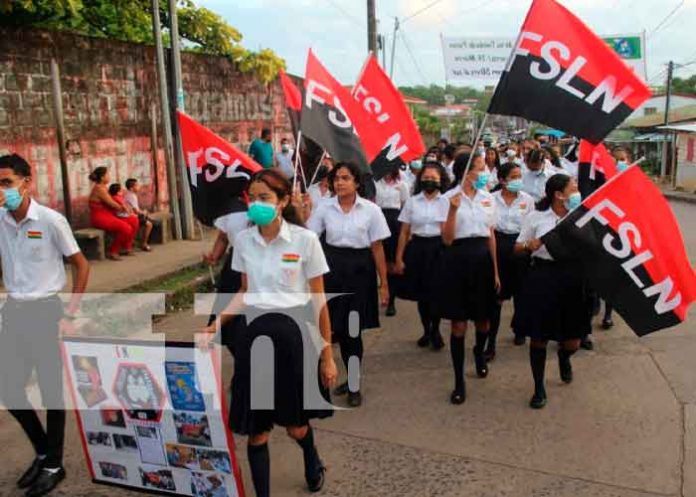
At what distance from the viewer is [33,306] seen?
3742 mm

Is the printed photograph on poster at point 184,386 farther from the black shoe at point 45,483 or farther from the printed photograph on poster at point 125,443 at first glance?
the black shoe at point 45,483

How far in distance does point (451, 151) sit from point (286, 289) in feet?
23.2

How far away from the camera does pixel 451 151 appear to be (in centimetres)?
1008

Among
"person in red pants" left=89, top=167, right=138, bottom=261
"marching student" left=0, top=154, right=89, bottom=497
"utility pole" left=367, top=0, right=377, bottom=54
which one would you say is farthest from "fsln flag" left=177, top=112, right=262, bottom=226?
"utility pole" left=367, top=0, right=377, bottom=54

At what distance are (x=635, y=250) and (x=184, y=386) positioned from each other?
2.75 metres

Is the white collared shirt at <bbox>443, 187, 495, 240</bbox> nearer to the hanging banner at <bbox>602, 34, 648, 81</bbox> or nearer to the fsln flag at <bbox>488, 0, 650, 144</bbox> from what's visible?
the fsln flag at <bbox>488, 0, 650, 144</bbox>

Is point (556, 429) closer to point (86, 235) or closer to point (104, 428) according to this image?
point (104, 428)

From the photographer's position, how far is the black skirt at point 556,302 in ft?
15.7

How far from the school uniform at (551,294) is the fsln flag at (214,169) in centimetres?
217

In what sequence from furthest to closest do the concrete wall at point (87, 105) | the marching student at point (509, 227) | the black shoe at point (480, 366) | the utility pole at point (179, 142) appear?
the utility pole at point (179, 142) < the concrete wall at point (87, 105) < the marching student at point (509, 227) < the black shoe at point (480, 366)

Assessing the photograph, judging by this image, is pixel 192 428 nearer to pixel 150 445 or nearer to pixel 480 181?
pixel 150 445

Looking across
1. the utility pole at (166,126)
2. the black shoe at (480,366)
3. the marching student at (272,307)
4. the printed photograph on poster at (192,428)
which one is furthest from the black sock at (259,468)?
the utility pole at (166,126)

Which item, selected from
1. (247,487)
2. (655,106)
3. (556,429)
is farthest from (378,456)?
(655,106)

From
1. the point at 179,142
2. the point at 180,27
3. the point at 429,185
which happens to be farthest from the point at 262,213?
the point at 180,27
